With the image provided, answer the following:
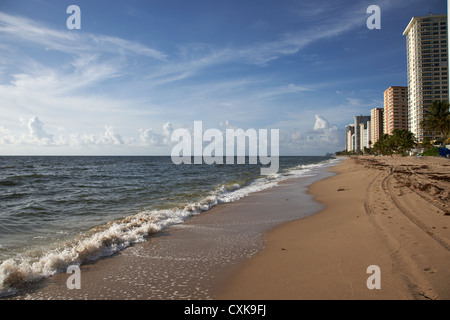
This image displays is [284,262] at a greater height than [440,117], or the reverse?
[440,117]

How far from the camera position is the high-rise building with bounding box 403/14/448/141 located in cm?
11475

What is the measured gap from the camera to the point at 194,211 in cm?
1146

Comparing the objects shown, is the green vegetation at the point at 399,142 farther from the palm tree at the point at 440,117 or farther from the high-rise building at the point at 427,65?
the high-rise building at the point at 427,65

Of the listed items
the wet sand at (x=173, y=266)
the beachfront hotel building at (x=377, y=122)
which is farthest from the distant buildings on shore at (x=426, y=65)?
the wet sand at (x=173, y=266)

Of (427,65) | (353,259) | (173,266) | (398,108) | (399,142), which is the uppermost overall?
(427,65)

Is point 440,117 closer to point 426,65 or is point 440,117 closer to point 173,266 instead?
point 426,65

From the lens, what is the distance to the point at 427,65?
117 m

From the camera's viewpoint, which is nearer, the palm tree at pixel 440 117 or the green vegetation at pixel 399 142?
the palm tree at pixel 440 117

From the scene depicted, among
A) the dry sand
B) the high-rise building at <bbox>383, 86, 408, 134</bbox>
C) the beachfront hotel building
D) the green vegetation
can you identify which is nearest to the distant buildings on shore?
the high-rise building at <bbox>383, 86, 408, 134</bbox>

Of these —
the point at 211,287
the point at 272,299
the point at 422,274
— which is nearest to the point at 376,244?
the point at 422,274

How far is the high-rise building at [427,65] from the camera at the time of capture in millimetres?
114750

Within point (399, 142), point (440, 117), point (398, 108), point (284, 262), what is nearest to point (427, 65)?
point (398, 108)
